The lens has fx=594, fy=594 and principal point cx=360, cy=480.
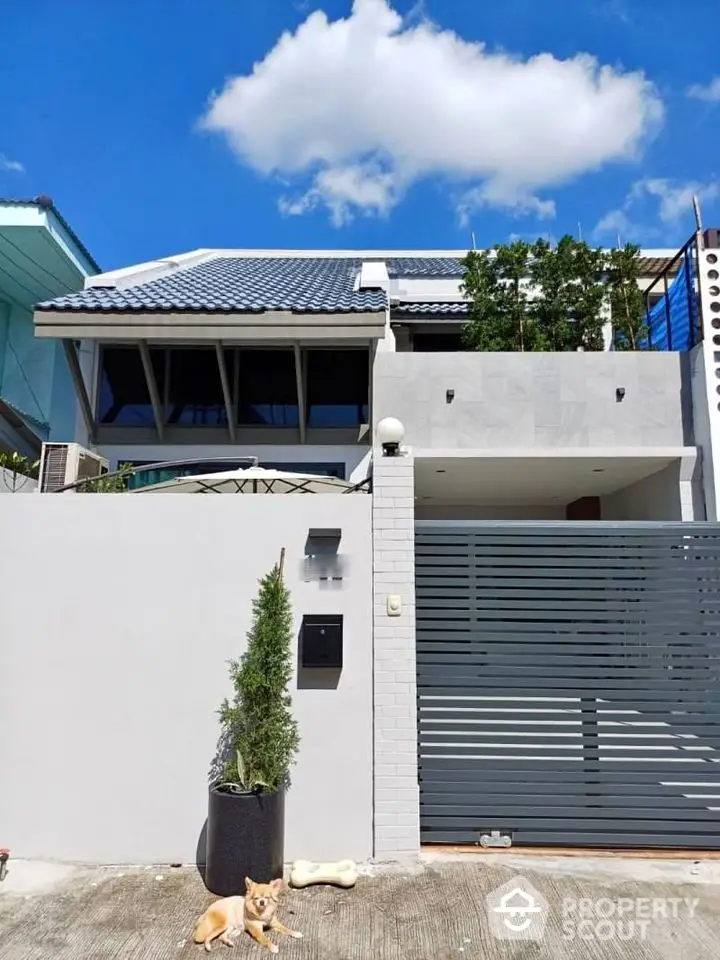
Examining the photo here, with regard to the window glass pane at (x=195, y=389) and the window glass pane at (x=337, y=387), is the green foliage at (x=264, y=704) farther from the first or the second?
the window glass pane at (x=195, y=389)

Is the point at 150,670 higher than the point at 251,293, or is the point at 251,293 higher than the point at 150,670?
the point at 251,293

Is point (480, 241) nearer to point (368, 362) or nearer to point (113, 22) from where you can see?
point (368, 362)

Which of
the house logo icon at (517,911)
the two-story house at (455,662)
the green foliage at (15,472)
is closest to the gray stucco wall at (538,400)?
the two-story house at (455,662)

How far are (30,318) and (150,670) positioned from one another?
40.0 feet

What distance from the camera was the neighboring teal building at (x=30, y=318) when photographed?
1134cm

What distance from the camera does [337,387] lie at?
11.0 metres

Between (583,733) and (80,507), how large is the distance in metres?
4.83

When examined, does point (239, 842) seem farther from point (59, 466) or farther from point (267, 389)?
point (267, 389)

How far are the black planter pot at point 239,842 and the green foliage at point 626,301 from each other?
9.53m

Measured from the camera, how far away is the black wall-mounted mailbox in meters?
5.02

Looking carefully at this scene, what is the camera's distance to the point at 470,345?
1097 cm

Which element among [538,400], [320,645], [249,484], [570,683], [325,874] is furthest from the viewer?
[538,400]

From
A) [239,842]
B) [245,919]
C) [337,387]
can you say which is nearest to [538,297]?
[337,387]

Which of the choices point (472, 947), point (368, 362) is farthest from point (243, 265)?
point (472, 947)
